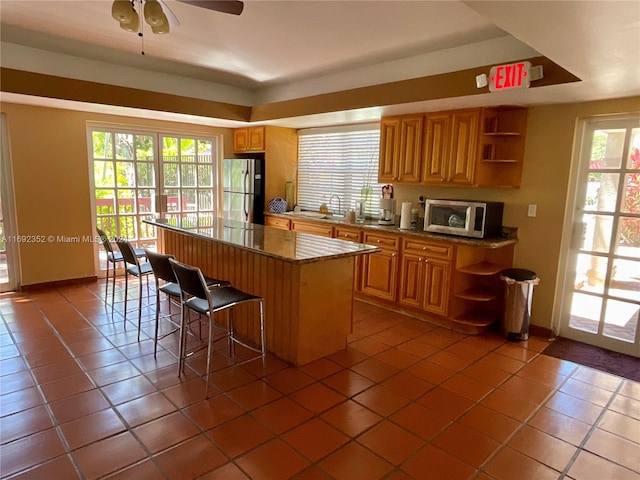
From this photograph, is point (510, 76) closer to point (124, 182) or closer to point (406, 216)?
point (406, 216)

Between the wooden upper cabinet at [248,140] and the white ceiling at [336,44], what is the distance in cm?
106

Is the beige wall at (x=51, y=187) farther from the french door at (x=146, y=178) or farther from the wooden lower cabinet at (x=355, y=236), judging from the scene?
the wooden lower cabinet at (x=355, y=236)

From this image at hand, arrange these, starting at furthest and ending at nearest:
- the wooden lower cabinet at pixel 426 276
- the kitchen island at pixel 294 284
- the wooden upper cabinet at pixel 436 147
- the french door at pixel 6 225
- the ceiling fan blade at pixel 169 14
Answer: the french door at pixel 6 225, the wooden upper cabinet at pixel 436 147, the wooden lower cabinet at pixel 426 276, the kitchen island at pixel 294 284, the ceiling fan blade at pixel 169 14

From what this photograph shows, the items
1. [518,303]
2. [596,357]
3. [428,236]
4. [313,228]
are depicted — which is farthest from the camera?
[313,228]

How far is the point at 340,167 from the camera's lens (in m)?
5.58

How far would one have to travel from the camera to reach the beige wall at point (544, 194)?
350cm

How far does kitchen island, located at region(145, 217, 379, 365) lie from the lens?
9.54ft

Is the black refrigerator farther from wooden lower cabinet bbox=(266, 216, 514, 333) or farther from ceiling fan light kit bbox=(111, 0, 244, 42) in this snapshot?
ceiling fan light kit bbox=(111, 0, 244, 42)

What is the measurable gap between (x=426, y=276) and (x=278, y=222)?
97.3 inches

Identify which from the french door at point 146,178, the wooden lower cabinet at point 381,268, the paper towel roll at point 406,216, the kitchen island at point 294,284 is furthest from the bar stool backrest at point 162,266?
the french door at point 146,178

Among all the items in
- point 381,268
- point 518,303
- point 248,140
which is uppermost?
point 248,140

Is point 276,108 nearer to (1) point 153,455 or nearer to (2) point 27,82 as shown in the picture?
(2) point 27,82

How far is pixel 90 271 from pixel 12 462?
11.8 feet

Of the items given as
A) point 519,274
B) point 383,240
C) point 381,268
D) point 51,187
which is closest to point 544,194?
point 519,274
